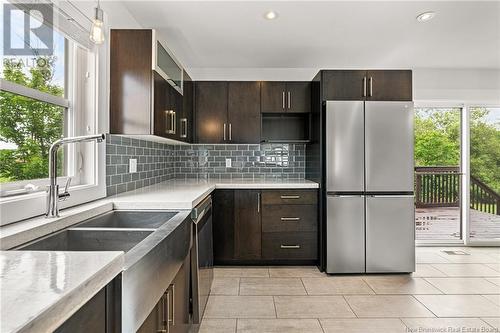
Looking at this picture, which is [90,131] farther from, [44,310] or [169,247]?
[44,310]

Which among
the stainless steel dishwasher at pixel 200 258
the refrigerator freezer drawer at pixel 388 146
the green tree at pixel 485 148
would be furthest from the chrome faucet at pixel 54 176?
the green tree at pixel 485 148

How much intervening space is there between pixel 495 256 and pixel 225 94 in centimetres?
394

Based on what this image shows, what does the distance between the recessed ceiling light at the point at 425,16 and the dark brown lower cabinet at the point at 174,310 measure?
2.81 m

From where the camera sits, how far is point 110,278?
81cm

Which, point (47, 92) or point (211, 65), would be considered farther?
point (211, 65)

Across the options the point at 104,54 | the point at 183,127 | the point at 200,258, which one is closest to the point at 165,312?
the point at 200,258

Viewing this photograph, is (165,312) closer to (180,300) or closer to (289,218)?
(180,300)

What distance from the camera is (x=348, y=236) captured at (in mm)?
3279

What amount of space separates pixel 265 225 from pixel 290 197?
1.37 ft

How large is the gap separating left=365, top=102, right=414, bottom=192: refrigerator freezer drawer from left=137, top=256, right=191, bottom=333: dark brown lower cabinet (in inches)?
85.2

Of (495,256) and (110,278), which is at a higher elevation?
(110,278)

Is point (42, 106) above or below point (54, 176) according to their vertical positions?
above

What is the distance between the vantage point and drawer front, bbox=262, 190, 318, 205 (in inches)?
138

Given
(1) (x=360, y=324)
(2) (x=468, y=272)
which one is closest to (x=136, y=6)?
(1) (x=360, y=324)
